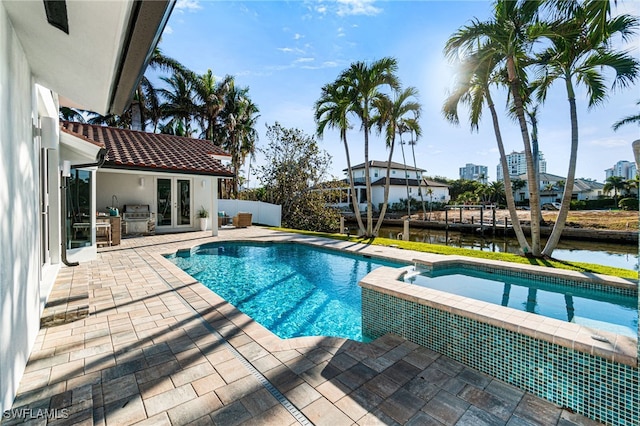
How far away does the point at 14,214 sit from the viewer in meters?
2.73

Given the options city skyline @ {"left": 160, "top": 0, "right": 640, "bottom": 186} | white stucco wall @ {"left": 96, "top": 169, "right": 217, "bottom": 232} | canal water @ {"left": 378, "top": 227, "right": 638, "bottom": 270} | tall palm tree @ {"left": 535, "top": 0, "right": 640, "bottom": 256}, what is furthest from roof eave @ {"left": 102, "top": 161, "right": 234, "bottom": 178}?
canal water @ {"left": 378, "top": 227, "right": 638, "bottom": 270}

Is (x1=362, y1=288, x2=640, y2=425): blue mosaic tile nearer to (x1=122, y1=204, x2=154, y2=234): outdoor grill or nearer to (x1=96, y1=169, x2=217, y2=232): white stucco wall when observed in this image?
(x1=96, y1=169, x2=217, y2=232): white stucco wall

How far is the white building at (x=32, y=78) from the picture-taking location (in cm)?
224

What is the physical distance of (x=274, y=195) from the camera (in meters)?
20.2

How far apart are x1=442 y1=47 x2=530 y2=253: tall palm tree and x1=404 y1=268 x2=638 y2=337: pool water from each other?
3.55m

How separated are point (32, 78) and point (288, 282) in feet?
19.4

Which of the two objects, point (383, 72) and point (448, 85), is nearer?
point (448, 85)

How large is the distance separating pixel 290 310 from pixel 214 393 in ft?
10.7

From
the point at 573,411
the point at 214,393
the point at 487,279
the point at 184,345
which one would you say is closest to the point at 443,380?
the point at 573,411

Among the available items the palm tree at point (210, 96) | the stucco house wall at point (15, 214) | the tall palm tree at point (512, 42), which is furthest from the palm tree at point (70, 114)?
the tall palm tree at point (512, 42)

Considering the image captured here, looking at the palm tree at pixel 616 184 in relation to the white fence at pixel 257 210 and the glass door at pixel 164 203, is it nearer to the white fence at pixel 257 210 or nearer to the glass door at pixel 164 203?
the white fence at pixel 257 210

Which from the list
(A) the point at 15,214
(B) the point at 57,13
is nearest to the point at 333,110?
(B) the point at 57,13

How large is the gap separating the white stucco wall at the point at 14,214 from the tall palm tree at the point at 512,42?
9.96 m

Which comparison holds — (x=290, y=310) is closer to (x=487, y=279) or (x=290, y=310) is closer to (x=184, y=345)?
(x=184, y=345)
